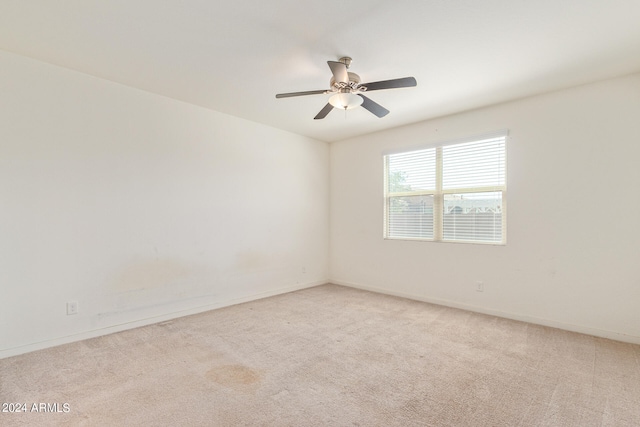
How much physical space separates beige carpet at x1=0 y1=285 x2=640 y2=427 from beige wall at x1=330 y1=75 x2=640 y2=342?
37cm

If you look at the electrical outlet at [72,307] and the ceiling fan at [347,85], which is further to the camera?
the electrical outlet at [72,307]

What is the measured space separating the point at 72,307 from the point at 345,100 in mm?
3180

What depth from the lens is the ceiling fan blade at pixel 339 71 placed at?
2.23m

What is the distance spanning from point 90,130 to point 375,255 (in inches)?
156

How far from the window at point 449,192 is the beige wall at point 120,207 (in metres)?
1.85

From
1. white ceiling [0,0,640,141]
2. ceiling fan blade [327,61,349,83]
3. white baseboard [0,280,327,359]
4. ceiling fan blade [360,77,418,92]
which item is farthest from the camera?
white baseboard [0,280,327,359]

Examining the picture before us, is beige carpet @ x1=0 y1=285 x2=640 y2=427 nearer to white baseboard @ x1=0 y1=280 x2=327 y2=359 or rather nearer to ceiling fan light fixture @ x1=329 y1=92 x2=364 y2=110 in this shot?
white baseboard @ x1=0 y1=280 x2=327 y2=359

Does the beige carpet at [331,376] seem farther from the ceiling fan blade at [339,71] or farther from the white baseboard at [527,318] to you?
the ceiling fan blade at [339,71]

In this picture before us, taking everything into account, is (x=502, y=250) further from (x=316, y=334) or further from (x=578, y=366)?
(x=316, y=334)

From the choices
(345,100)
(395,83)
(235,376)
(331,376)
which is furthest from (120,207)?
(395,83)

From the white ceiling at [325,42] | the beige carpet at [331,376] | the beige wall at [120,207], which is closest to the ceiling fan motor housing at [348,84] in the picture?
the white ceiling at [325,42]

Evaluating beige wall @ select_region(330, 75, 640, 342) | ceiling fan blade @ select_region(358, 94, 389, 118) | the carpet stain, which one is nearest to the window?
beige wall @ select_region(330, 75, 640, 342)

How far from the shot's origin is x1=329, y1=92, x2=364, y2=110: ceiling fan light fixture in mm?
2619

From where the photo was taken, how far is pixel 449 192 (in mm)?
4066
